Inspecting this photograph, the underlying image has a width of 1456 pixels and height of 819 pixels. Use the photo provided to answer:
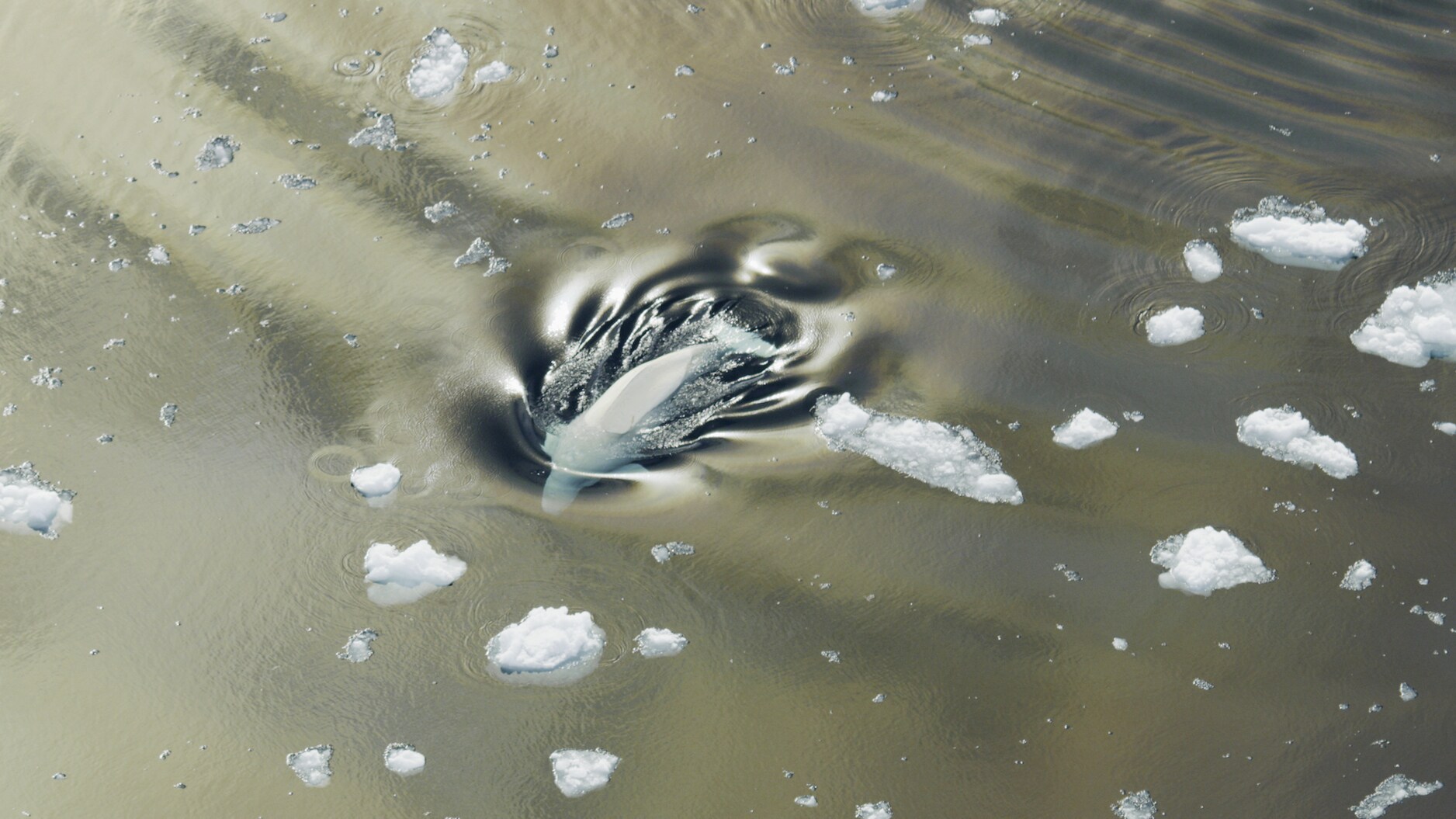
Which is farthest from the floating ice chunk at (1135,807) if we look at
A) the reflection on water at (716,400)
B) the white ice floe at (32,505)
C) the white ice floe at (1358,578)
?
the white ice floe at (32,505)

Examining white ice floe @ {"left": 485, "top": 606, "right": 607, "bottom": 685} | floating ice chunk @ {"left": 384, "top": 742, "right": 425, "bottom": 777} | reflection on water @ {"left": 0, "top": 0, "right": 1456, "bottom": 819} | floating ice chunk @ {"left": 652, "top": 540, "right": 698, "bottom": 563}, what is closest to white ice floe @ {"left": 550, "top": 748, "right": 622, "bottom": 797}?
reflection on water @ {"left": 0, "top": 0, "right": 1456, "bottom": 819}

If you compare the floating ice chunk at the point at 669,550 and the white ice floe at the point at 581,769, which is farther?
the floating ice chunk at the point at 669,550

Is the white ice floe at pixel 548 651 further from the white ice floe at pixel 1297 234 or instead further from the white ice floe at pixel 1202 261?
the white ice floe at pixel 1297 234

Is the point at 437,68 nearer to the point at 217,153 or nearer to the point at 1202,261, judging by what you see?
the point at 217,153

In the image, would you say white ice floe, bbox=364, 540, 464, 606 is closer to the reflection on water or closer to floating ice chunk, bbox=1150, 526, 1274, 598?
the reflection on water

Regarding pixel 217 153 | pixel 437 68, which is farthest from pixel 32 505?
pixel 437 68

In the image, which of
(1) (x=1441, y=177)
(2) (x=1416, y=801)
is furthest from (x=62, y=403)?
(1) (x=1441, y=177)

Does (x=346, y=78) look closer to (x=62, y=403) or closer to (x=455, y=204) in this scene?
(x=455, y=204)
